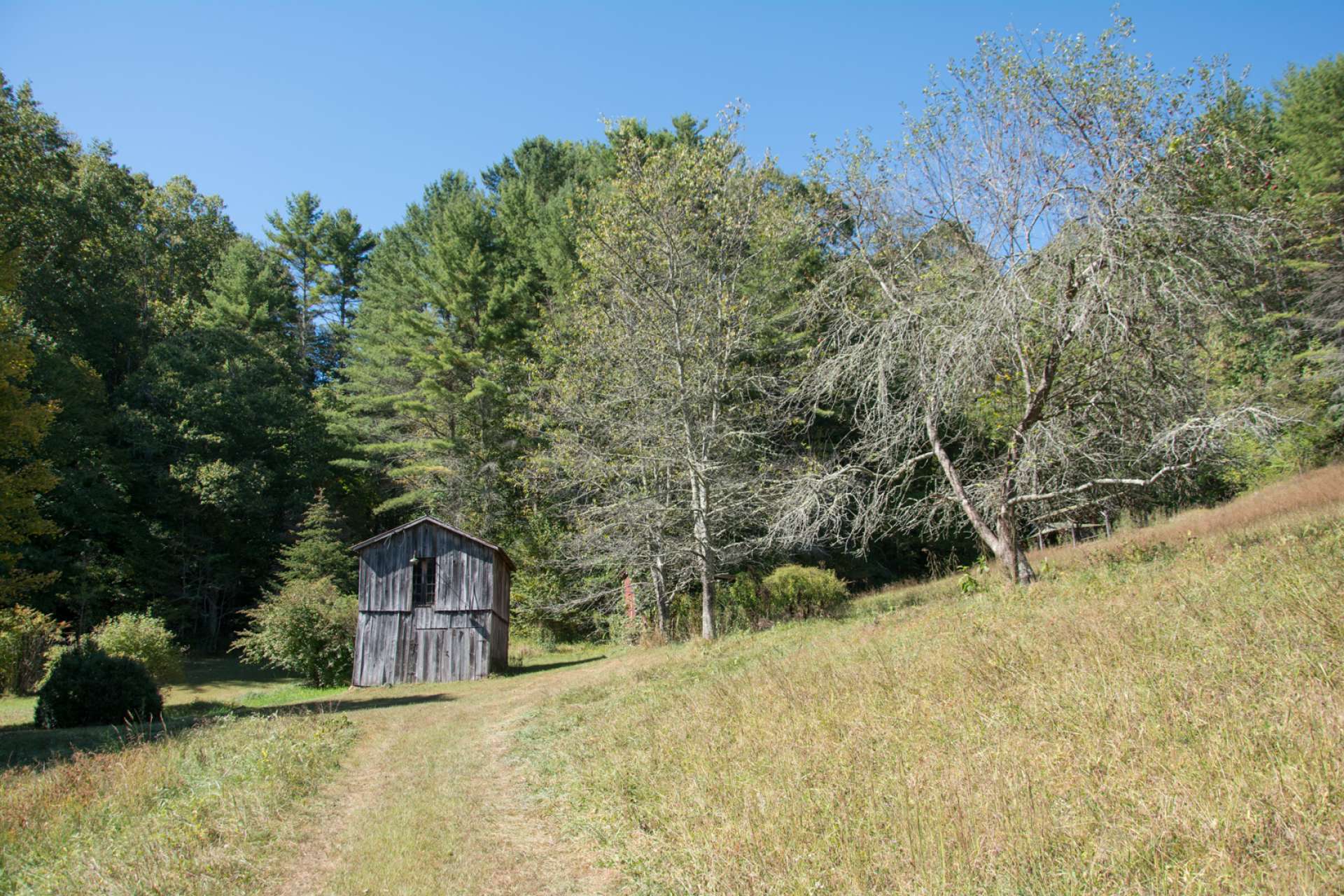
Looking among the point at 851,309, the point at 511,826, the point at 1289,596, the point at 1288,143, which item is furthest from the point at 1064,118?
the point at 1288,143

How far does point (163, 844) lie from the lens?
5613mm

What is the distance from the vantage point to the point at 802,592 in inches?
727

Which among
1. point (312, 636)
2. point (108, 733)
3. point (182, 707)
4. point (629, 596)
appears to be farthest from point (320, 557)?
point (108, 733)

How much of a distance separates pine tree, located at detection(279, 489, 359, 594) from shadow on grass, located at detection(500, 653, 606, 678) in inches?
366

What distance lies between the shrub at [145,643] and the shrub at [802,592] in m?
17.0

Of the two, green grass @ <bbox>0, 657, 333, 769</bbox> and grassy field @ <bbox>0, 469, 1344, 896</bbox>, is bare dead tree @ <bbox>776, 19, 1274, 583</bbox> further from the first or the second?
green grass @ <bbox>0, 657, 333, 769</bbox>

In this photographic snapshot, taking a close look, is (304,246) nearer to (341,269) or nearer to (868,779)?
(341,269)

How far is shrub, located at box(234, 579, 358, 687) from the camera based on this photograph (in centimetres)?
2270

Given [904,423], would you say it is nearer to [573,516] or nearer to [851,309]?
[851,309]

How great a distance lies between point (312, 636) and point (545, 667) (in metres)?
7.40

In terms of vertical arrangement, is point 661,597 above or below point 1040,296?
below

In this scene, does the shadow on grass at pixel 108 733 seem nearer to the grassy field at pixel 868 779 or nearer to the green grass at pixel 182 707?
the green grass at pixel 182 707

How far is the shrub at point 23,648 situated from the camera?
1966 centimetres

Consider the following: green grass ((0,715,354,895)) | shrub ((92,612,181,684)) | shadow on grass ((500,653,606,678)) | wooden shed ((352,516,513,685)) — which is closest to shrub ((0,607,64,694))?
shrub ((92,612,181,684))
